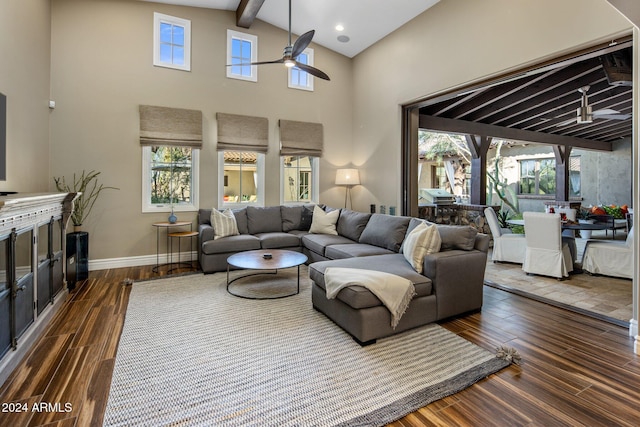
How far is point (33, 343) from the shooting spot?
255cm

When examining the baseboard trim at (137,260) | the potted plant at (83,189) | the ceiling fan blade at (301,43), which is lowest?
the baseboard trim at (137,260)

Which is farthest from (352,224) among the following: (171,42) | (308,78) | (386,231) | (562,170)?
(562,170)

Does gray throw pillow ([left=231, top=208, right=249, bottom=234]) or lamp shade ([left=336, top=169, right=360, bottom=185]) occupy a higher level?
lamp shade ([left=336, top=169, right=360, bottom=185])

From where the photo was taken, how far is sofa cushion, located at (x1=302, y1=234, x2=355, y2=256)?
459 cm

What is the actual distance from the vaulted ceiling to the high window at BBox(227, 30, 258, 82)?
10.1 ft

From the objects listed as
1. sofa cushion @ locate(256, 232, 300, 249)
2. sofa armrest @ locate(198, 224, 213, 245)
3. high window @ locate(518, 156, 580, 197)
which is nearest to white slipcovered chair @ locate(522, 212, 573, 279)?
sofa cushion @ locate(256, 232, 300, 249)

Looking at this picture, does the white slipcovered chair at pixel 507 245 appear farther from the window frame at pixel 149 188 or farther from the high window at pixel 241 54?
the window frame at pixel 149 188

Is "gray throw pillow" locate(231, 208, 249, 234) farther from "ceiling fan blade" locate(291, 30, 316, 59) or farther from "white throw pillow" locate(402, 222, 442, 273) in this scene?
"white throw pillow" locate(402, 222, 442, 273)

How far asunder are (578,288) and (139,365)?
4814 millimetres

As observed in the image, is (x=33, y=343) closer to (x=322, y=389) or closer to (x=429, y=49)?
(x=322, y=389)

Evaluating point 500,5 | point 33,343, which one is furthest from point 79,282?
point 500,5

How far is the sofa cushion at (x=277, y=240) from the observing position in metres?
4.93

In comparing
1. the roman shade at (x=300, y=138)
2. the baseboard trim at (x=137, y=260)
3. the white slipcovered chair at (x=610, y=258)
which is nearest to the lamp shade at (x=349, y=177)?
the roman shade at (x=300, y=138)

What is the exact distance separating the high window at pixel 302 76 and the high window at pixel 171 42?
6.02ft
